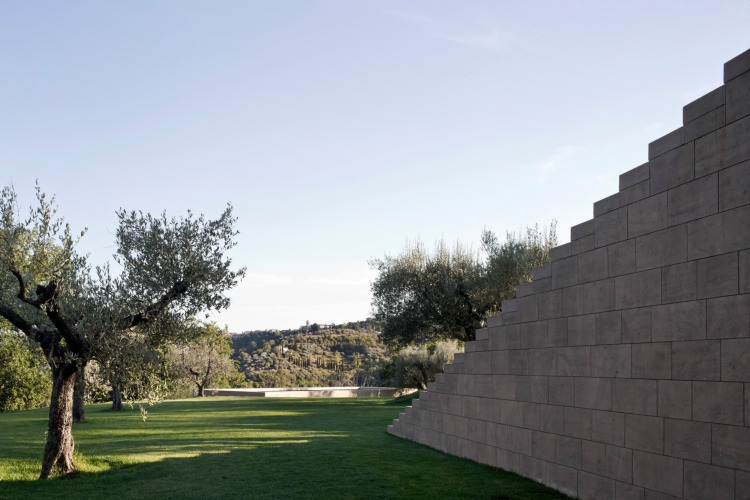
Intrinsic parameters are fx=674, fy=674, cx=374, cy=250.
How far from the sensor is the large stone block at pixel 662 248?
26.9 feet

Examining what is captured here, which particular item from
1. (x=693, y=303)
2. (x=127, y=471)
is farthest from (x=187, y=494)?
(x=693, y=303)

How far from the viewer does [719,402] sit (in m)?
7.45

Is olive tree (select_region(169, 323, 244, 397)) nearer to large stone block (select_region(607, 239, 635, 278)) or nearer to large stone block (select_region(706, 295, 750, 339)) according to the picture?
large stone block (select_region(607, 239, 635, 278))

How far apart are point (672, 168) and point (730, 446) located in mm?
3369

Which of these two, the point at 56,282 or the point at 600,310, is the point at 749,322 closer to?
the point at 600,310

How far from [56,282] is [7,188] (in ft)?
6.52

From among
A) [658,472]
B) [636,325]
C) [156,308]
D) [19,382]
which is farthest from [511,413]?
[19,382]

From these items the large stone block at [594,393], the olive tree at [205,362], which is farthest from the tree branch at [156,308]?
the olive tree at [205,362]

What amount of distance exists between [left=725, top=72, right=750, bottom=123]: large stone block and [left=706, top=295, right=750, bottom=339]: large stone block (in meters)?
2.02

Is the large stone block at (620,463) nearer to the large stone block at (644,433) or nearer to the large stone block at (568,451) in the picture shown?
the large stone block at (644,433)

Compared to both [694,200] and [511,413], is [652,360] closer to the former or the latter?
[694,200]

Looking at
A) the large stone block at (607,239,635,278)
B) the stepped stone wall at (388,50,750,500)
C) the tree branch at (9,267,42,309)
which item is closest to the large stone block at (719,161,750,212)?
the stepped stone wall at (388,50,750,500)

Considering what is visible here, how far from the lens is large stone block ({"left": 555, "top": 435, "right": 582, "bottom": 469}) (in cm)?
1015

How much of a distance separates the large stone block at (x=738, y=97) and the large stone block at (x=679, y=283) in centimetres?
175
